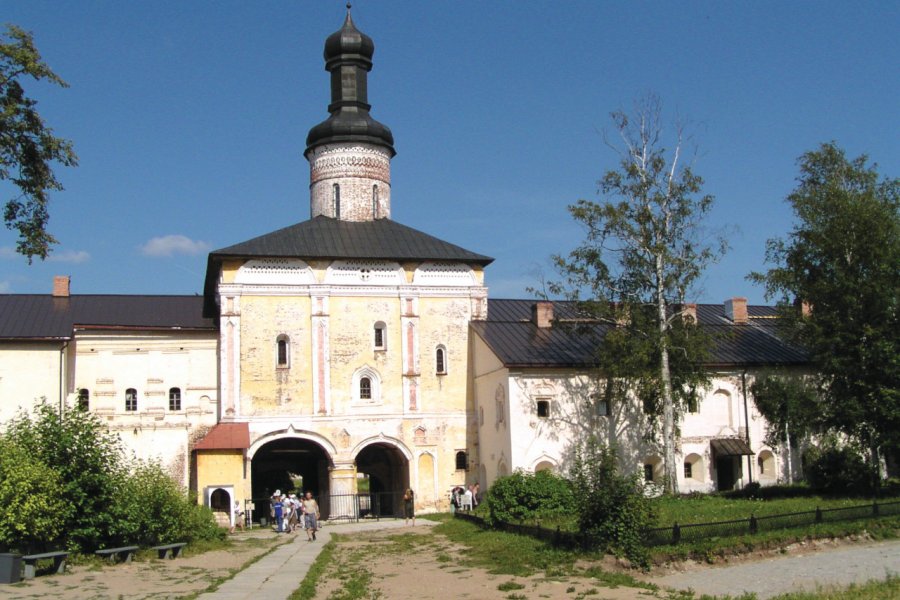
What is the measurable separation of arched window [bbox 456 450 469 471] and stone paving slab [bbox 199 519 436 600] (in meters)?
7.18

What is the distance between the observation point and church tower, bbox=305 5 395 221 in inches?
1409

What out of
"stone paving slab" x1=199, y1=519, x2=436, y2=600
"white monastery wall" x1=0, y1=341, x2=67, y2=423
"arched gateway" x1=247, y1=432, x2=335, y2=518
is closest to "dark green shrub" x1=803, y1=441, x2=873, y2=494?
"stone paving slab" x1=199, y1=519, x2=436, y2=600

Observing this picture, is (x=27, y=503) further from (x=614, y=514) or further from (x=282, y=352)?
(x=282, y=352)

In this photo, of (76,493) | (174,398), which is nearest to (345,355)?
(174,398)

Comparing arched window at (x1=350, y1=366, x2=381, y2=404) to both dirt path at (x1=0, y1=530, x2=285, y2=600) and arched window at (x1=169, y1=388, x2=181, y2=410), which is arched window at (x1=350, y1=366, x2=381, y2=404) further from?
dirt path at (x1=0, y1=530, x2=285, y2=600)

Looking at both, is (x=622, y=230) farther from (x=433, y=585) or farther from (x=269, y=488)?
(x=269, y=488)

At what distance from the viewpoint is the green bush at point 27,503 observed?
17703 millimetres

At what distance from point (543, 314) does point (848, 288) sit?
10282 millimetres

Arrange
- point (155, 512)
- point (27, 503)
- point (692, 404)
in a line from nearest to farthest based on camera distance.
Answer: point (27, 503) < point (155, 512) < point (692, 404)

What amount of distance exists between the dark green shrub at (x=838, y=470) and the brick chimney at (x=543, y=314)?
9496mm

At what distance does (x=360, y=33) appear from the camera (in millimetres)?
36750

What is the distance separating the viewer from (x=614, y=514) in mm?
17438

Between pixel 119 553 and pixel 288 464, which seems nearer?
pixel 119 553

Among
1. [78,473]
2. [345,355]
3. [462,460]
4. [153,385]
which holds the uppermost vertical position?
[345,355]
